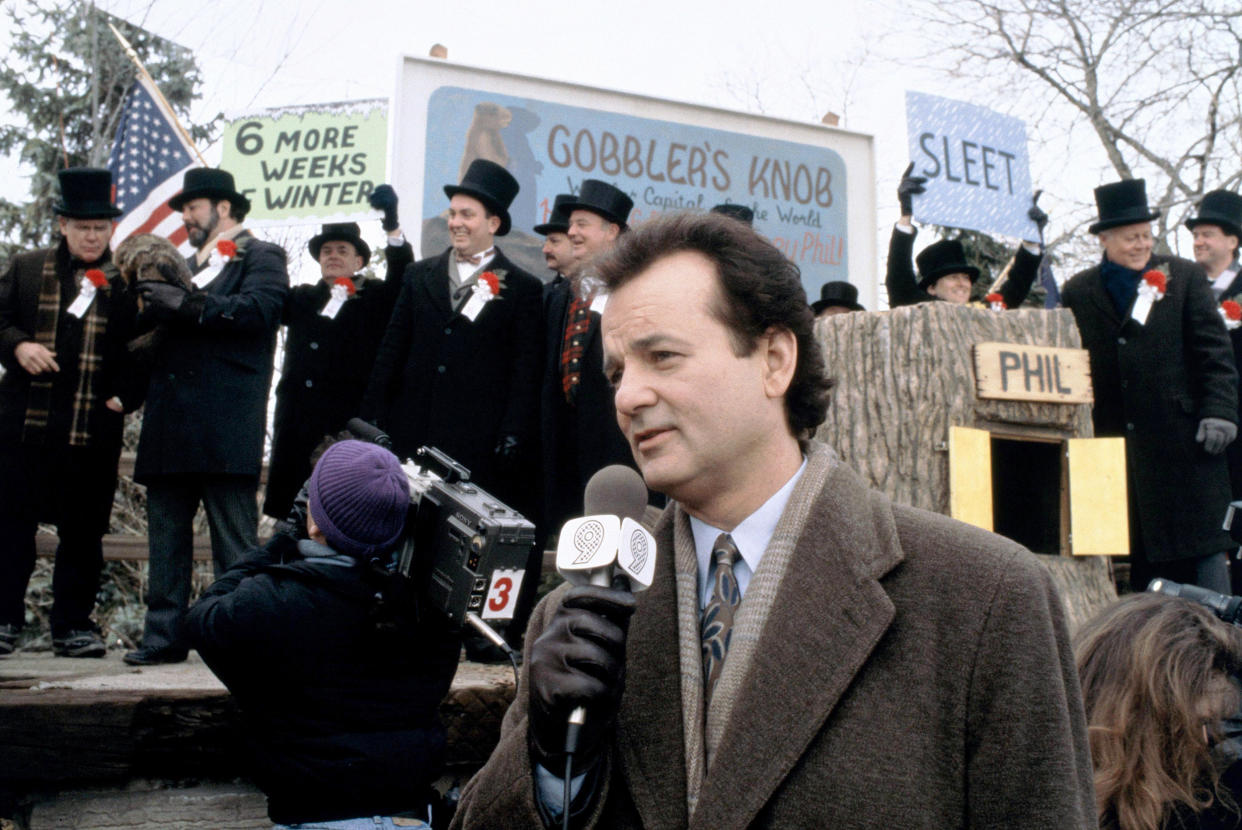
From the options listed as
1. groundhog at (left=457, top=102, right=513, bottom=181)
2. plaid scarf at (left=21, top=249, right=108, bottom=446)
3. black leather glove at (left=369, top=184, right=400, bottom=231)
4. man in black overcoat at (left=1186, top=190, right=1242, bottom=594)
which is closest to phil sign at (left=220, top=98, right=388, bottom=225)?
groundhog at (left=457, top=102, right=513, bottom=181)

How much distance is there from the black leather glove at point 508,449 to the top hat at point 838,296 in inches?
114

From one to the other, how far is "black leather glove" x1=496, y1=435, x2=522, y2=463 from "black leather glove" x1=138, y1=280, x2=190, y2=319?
5.16ft

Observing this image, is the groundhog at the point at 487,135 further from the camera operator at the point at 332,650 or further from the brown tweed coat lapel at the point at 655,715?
the brown tweed coat lapel at the point at 655,715

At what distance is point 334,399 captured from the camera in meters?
6.12

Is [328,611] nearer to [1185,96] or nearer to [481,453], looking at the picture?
[481,453]

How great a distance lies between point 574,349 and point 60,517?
253cm

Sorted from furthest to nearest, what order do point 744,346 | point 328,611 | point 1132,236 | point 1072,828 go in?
point 1132,236 → point 328,611 → point 744,346 → point 1072,828

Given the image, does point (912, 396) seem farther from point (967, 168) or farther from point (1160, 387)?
point (967, 168)

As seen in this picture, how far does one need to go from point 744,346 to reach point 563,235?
4.57m

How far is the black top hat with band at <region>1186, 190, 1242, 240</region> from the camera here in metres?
6.58

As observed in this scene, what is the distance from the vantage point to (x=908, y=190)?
6.93 meters

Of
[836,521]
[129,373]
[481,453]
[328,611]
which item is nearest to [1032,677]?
[836,521]

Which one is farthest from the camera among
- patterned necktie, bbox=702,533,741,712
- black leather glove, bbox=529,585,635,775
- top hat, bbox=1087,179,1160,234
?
top hat, bbox=1087,179,1160,234

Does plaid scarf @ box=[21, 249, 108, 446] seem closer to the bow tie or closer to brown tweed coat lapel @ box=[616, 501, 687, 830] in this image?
the bow tie
